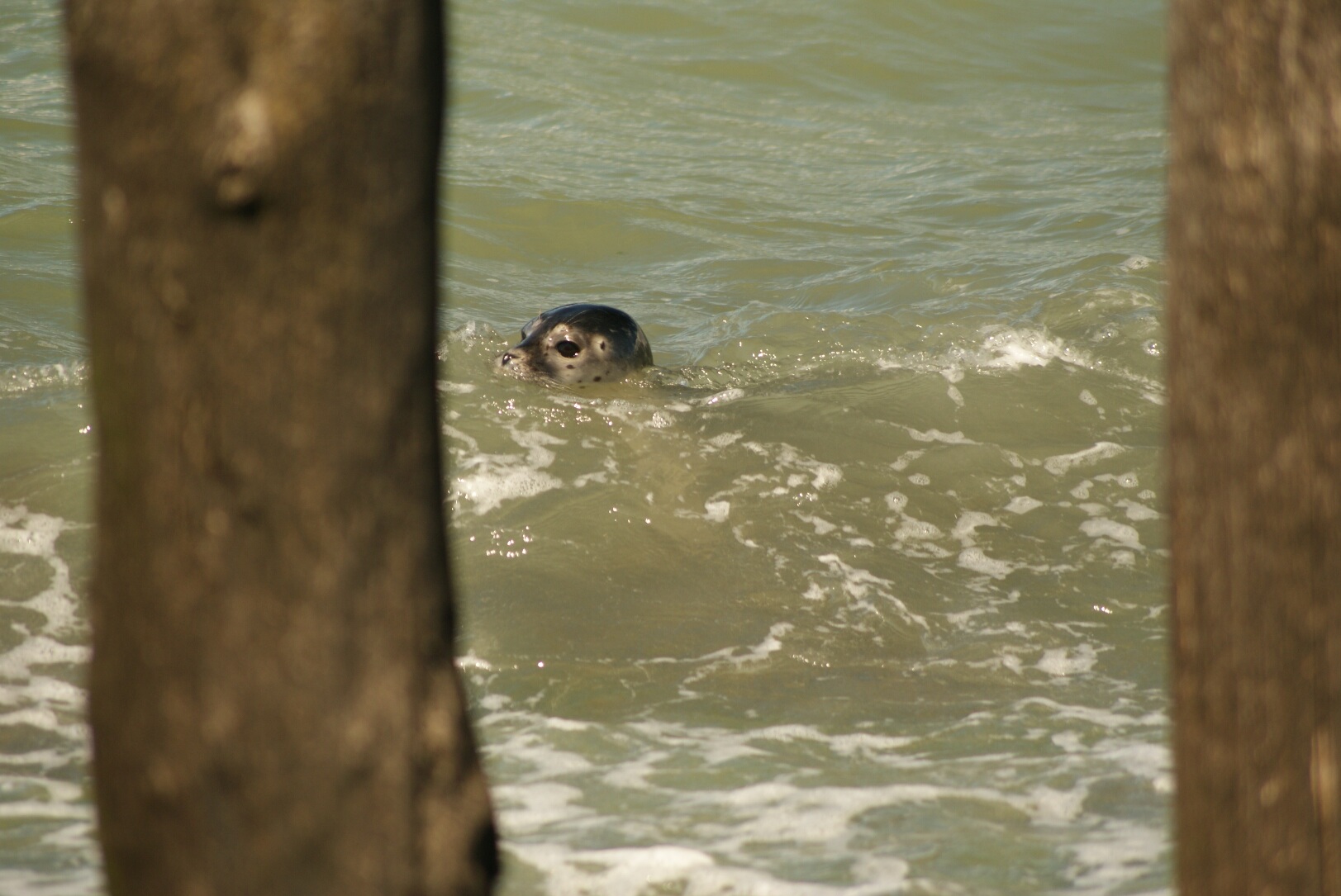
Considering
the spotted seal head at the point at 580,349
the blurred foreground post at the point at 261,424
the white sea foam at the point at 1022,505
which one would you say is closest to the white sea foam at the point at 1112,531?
the white sea foam at the point at 1022,505

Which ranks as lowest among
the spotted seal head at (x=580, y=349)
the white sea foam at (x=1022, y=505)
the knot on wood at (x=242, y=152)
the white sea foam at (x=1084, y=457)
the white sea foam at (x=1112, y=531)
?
the white sea foam at (x=1112, y=531)

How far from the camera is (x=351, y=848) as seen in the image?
78.9 inches

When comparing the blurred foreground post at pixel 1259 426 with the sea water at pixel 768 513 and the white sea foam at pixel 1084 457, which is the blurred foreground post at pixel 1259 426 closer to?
the sea water at pixel 768 513

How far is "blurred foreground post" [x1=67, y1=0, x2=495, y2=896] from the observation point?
75.7 inches

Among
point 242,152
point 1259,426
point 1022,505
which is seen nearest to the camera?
point 242,152

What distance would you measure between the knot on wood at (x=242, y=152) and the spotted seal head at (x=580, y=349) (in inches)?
230

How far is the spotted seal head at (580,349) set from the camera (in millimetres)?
7793

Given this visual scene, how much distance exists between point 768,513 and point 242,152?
4.94 m

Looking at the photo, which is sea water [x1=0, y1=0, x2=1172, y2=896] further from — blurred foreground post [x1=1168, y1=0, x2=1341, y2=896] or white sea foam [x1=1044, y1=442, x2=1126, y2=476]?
blurred foreground post [x1=1168, y1=0, x2=1341, y2=896]

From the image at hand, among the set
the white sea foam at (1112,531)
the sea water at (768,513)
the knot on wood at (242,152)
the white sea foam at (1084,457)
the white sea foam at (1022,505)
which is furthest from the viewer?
the white sea foam at (1084,457)

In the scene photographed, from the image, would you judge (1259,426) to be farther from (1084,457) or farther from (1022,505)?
(1084,457)

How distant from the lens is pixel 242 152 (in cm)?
190

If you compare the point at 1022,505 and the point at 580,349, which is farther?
the point at 580,349

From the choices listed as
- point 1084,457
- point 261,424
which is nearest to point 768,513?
point 1084,457
